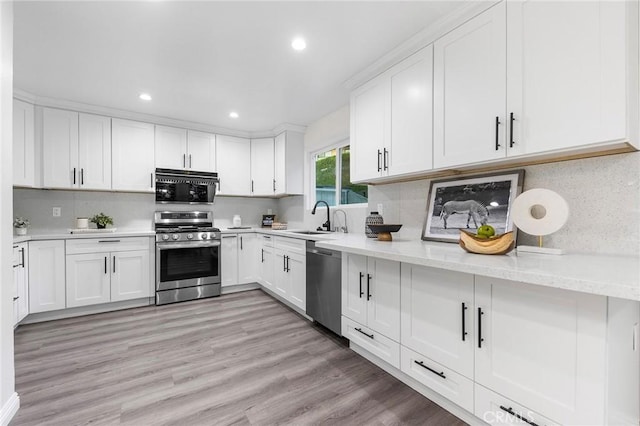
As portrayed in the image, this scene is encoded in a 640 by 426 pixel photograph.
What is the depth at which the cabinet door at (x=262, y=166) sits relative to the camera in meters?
4.46

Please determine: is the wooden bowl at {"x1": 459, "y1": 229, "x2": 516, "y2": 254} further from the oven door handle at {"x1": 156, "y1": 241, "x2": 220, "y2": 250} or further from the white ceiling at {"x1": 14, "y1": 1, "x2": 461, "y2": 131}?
the oven door handle at {"x1": 156, "y1": 241, "x2": 220, "y2": 250}

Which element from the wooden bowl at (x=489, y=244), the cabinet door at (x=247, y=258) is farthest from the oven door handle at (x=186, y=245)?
the wooden bowl at (x=489, y=244)

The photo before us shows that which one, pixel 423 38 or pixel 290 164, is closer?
pixel 423 38

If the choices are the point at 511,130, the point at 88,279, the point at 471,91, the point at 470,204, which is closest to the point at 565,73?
the point at 511,130

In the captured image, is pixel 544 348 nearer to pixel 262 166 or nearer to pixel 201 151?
pixel 262 166

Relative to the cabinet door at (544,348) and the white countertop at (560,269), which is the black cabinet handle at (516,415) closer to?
the cabinet door at (544,348)

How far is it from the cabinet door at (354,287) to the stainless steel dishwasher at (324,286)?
0.09 meters

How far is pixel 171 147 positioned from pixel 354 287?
3299 mm

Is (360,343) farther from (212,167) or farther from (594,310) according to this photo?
(212,167)

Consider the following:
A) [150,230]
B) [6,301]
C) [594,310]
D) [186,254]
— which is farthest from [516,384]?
[150,230]

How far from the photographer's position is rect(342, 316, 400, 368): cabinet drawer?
1862 mm

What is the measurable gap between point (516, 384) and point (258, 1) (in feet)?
8.23

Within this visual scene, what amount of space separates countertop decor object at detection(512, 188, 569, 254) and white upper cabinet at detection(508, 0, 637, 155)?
0.85ft

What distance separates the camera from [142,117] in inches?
146
